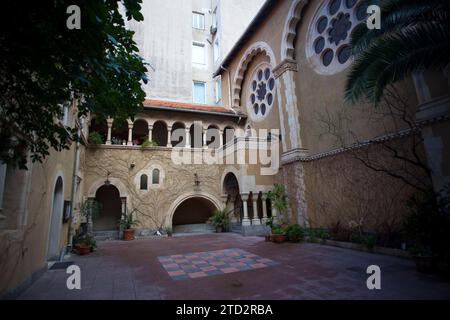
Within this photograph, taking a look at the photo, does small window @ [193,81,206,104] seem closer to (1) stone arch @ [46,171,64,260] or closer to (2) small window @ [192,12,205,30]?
(2) small window @ [192,12,205,30]

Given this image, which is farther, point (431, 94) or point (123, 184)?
point (123, 184)

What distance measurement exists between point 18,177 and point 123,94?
2812 mm

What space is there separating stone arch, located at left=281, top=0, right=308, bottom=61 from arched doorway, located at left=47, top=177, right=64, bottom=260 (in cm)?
964

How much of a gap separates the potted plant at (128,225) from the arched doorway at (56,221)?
4.58m

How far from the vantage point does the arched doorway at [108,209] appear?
13.3m

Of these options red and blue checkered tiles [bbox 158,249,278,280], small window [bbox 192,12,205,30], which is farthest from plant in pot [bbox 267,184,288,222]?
small window [bbox 192,12,205,30]

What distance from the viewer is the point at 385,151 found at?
6.78 m

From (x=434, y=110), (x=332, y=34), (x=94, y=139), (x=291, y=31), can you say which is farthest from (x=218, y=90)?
(x=434, y=110)

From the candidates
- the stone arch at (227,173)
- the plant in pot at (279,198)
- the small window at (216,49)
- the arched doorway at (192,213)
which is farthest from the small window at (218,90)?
the plant in pot at (279,198)

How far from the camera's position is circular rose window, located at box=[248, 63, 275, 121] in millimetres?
12984

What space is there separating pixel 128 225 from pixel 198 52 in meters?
15.8

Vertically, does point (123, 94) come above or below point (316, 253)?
above
